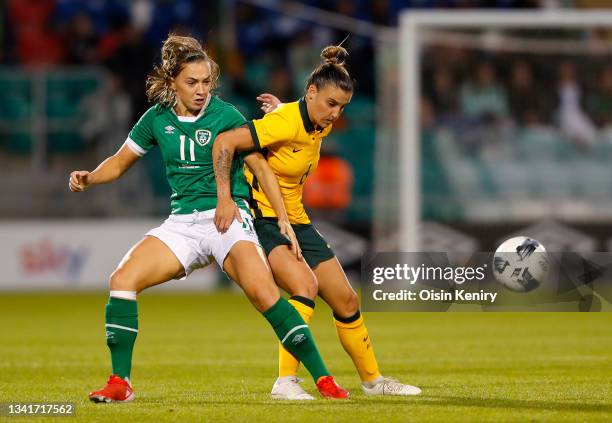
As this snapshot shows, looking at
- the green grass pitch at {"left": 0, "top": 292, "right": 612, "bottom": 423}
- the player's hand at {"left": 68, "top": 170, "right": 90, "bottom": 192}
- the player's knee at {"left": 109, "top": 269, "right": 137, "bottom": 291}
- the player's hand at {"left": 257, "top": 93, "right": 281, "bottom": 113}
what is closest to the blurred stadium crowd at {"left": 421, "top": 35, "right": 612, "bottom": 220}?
the green grass pitch at {"left": 0, "top": 292, "right": 612, "bottom": 423}

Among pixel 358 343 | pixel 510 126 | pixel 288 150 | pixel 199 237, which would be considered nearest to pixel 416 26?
pixel 510 126

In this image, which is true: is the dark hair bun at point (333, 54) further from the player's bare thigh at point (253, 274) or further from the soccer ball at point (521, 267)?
the soccer ball at point (521, 267)

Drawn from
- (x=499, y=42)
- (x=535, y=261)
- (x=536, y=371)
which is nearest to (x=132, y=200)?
(x=499, y=42)

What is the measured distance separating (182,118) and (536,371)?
10.9ft

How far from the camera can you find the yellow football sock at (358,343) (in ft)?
25.3

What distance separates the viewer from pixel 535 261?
25.4 feet

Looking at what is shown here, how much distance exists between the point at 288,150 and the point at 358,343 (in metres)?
1.20

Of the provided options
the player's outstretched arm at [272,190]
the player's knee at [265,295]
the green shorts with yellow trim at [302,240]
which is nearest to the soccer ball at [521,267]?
the green shorts with yellow trim at [302,240]

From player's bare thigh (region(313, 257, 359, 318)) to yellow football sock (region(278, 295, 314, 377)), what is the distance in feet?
0.50

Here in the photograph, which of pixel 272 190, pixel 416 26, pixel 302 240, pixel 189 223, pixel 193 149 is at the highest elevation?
pixel 416 26

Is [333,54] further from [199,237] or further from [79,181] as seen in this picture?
[79,181]

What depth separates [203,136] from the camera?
735cm

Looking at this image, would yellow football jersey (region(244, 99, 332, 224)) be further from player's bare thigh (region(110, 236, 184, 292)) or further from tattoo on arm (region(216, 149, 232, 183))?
player's bare thigh (region(110, 236, 184, 292))

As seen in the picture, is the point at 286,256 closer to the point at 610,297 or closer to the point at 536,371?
the point at 610,297
